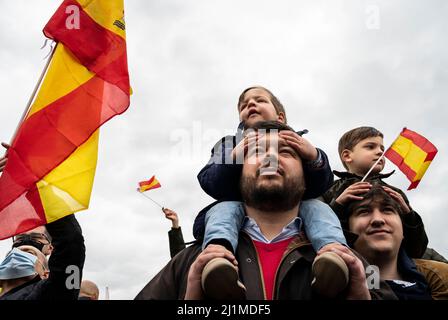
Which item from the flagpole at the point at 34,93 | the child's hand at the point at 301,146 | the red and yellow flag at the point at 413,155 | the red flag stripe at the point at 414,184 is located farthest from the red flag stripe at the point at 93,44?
the red flag stripe at the point at 414,184

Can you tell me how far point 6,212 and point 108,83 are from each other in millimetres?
1152

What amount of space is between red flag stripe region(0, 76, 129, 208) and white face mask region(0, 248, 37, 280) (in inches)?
44.6

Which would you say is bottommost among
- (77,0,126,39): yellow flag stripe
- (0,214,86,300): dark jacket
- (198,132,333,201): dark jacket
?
(0,214,86,300): dark jacket

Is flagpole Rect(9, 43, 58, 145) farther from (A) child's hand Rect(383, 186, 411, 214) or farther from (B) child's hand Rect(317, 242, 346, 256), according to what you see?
(A) child's hand Rect(383, 186, 411, 214)

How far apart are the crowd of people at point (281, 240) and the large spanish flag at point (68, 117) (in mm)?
161

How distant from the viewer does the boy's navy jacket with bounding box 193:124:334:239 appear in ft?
8.42

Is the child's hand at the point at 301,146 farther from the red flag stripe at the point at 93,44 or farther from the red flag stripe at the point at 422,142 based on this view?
the red flag stripe at the point at 422,142

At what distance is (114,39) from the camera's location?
343 cm

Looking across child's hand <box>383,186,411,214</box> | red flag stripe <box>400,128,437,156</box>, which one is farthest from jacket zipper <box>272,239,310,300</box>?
red flag stripe <box>400,128,437,156</box>

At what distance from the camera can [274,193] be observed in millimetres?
2305

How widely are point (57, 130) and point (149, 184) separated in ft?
19.3
